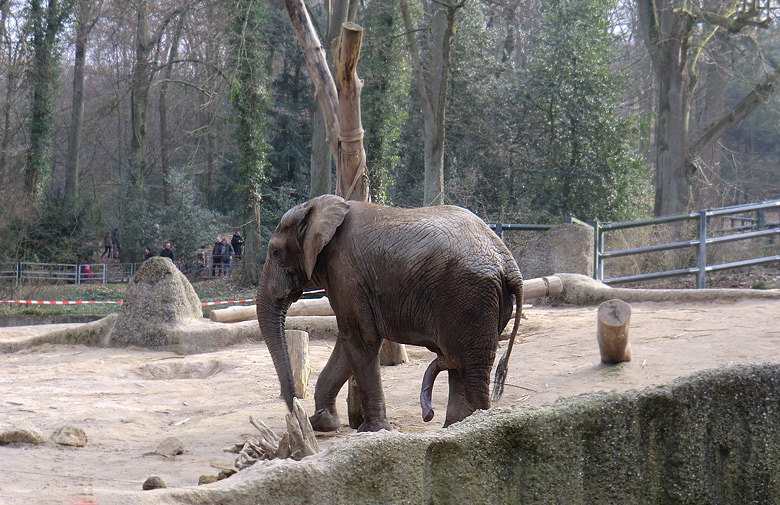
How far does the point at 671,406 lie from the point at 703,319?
6.05 m

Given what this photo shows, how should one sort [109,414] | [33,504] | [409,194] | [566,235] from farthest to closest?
[409,194] < [566,235] < [109,414] < [33,504]

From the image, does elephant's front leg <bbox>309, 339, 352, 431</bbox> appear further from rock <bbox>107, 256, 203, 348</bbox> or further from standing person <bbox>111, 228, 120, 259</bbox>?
standing person <bbox>111, 228, 120, 259</bbox>

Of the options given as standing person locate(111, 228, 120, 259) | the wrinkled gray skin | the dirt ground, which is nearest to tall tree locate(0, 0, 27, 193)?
standing person locate(111, 228, 120, 259)

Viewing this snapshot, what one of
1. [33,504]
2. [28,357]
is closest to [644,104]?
[28,357]

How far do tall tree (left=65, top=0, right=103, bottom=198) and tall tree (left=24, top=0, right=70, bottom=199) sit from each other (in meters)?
0.60

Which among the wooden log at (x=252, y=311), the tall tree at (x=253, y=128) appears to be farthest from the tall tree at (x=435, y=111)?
the wooden log at (x=252, y=311)

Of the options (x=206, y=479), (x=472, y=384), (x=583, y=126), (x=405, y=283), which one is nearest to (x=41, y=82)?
(x=583, y=126)

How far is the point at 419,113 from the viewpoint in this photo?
2434 centimetres

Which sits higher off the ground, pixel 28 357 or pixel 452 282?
pixel 452 282

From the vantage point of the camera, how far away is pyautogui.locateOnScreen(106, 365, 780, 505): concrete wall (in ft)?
8.88

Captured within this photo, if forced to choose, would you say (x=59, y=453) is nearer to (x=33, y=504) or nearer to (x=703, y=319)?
(x=33, y=504)

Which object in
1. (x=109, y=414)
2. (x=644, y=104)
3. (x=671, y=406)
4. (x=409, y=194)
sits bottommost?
(x=109, y=414)

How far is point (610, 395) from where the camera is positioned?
2980mm

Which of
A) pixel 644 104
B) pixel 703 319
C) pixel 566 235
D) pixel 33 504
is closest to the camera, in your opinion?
pixel 33 504
